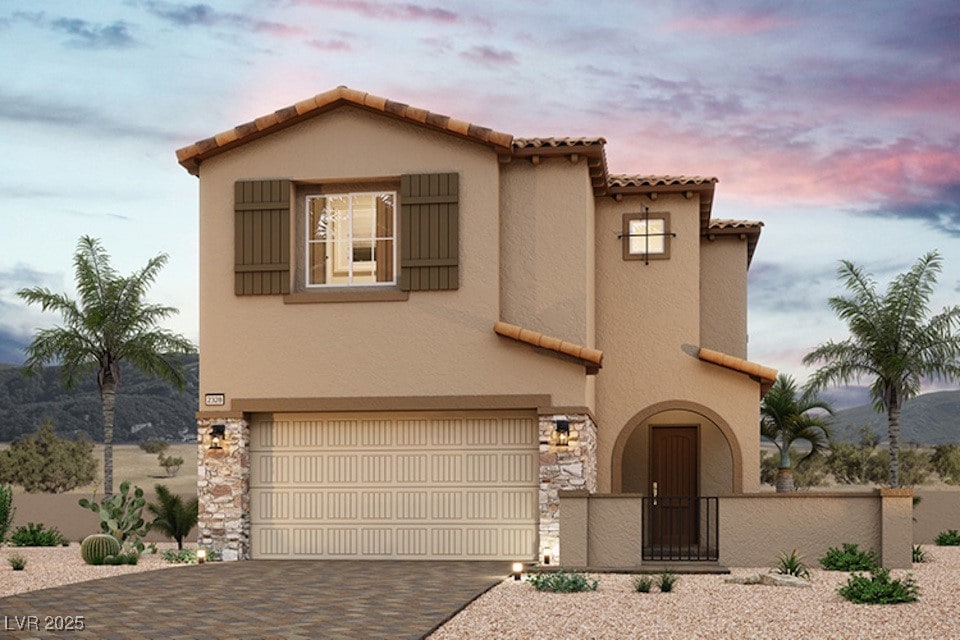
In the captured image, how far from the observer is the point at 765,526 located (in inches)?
695

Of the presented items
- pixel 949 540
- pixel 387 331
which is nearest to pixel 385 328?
pixel 387 331

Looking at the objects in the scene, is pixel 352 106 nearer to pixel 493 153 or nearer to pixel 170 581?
pixel 493 153

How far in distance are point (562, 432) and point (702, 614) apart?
6152mm

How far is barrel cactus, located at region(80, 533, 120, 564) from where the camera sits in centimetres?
1861

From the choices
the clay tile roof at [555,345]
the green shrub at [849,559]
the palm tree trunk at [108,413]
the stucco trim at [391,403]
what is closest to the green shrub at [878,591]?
the green shrub at [849,559]

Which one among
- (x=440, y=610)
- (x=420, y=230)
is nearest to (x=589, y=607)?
(x=440, y=610)

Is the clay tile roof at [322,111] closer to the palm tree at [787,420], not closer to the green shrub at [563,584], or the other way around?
the green shrub at [563,584]

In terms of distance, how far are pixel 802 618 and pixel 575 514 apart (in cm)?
536

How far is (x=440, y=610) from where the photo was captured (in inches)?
498

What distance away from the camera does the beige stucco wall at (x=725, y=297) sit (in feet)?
75.5

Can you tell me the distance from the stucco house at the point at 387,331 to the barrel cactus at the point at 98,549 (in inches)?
55.2

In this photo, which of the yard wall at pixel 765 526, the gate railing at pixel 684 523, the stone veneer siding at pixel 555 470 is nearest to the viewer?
the yard wall at pixel 765 526

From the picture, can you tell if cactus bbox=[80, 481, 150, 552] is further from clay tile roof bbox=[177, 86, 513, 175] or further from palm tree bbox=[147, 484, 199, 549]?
clay tile roof bbox=[177, 86, 513, 175]

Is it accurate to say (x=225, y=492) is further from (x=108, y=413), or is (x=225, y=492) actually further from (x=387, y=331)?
(x=108, y=413)
